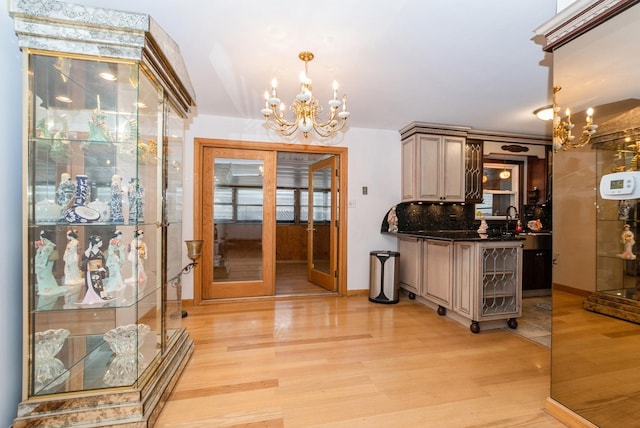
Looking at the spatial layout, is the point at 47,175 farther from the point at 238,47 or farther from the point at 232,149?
the point at 232,149

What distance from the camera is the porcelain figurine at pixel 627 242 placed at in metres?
1.45

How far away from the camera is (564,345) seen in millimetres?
1670

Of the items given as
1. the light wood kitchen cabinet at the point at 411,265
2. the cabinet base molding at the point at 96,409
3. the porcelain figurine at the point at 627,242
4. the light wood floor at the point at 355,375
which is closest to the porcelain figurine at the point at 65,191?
the cabinet base molding at the point at 96,409

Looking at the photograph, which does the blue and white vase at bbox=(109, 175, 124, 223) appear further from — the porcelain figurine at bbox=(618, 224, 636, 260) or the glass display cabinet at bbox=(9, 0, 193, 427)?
the porcelain figurine at bbox=(618, 224, 636, 260)

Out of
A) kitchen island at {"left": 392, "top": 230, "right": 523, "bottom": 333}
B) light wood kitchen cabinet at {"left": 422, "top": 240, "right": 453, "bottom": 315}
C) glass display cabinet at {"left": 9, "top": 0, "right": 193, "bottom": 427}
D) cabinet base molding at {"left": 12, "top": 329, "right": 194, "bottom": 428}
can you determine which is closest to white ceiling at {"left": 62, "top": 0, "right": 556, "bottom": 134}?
glass display cabinet at {"left": 9, "top": 0, "right": 193, "bottom": 427}

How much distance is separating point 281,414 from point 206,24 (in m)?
2.56

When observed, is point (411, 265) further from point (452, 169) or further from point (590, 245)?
point (590, 245)

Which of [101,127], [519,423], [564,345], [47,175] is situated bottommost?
[519,423]

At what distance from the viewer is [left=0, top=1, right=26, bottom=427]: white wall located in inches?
55.3

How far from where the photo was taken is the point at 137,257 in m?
1.69

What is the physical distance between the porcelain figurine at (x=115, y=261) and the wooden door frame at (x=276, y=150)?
2.07m

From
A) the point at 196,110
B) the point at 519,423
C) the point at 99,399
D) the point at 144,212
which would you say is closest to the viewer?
the point at 99,399

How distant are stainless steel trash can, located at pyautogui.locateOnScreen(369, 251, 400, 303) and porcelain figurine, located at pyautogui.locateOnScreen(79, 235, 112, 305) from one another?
305cm

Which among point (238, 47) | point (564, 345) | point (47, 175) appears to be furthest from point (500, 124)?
Answer: point (47, 175)
